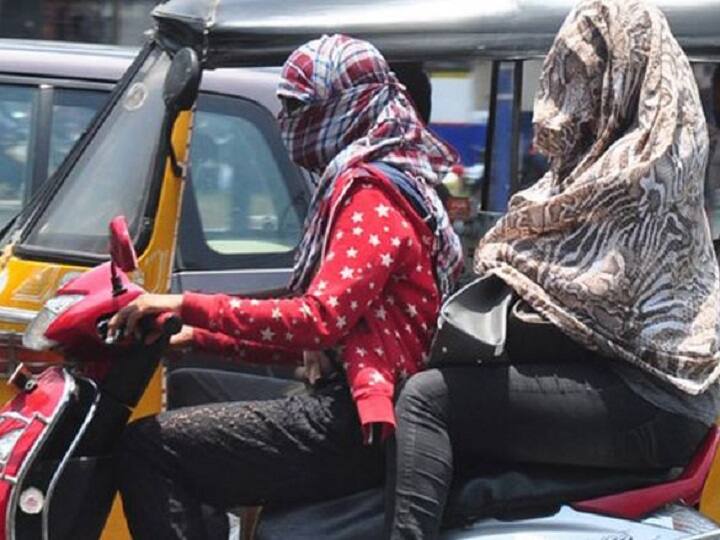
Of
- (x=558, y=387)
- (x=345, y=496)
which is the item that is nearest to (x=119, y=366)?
(x=345, y=496)

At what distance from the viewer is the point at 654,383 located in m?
3.02

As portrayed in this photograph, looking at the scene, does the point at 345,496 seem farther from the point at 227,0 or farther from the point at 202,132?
the point at 202,132

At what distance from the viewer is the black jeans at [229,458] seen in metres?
3.04

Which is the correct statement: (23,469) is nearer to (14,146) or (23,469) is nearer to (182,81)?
(182,81)

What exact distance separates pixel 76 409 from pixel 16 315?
37.1 inches

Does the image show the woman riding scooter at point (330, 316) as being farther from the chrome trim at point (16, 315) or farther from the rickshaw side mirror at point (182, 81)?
the chrome trim at point (16, 315)

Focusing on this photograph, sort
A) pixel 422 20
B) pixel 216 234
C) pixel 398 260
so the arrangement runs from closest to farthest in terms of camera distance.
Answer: pixel 398 260 < pixel 422 20 < pixel 216 234

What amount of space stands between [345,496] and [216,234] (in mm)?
2345

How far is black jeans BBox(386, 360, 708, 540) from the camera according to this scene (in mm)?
2955

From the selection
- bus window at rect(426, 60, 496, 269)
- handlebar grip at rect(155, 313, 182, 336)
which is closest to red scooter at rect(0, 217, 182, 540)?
handlebar grip at rect(155, 313, 182, 336)

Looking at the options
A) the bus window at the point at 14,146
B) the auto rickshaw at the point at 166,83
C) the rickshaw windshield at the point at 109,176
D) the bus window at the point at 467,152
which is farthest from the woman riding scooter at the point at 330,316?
the bus window at the point at 14,146

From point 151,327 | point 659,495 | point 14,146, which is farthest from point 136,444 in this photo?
point 14,146

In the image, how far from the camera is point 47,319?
3033 millimetres

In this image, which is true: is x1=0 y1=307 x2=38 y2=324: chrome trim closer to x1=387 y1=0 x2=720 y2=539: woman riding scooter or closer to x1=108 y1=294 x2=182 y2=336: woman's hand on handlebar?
Result: x1=108 y1=294 x2=182 y2=336: woman's hand on handlebar
